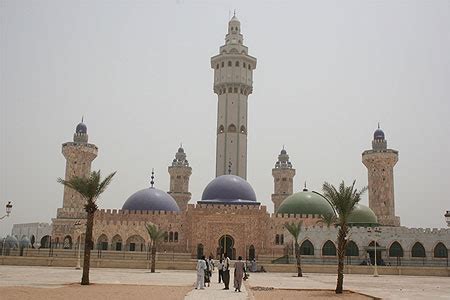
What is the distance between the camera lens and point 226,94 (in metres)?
51.9

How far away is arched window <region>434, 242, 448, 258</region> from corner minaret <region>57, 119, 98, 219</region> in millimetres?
31158

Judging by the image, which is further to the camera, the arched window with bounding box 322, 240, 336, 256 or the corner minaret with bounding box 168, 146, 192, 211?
the corner minaret with bounding box 168, 146, 192, 211

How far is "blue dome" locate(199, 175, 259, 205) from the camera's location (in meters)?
44.3

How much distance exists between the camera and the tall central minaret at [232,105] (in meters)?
50.9

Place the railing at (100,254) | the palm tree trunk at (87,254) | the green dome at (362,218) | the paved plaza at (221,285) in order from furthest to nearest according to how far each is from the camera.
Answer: the green dome at (362,218) < the railing at (100,254) < the palm tree trunk at (87,254) < the paved plaza at (221,285)

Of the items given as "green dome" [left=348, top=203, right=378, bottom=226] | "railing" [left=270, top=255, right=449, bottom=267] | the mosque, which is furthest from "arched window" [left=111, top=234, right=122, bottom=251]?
"green dome" [left=348, top=203, right=378, bottom=226]

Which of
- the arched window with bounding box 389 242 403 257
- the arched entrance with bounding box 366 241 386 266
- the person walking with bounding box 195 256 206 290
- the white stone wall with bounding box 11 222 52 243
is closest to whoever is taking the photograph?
the person walking with bounding box 195 256 206 290

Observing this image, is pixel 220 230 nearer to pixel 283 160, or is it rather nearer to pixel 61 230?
pixel 61 230

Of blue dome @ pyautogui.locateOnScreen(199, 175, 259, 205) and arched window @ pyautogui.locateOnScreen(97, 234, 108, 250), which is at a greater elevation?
blue dome @ pyautogui.locateOnScreen(199, 175, 259, 205)

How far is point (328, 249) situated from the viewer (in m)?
39.6

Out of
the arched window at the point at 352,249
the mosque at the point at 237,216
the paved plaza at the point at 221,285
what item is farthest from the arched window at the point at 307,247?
the paved plaza at the point at 221,285

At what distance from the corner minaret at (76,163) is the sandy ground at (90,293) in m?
31.4

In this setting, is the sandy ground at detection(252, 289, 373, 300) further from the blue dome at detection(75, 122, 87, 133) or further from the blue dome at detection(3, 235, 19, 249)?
the blue dome at detection(75, 122, 87, 133)

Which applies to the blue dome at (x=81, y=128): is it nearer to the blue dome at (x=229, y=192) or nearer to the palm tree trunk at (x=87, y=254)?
the blue dome at (x=229, y=192)
